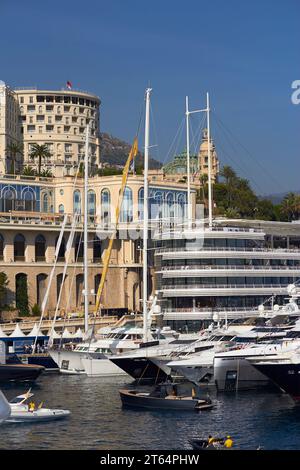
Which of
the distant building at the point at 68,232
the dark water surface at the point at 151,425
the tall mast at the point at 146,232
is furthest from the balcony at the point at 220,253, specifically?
the dark water surface at the point at 151,425

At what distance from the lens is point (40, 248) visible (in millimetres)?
97250

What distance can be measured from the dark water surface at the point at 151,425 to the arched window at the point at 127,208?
45865 mm

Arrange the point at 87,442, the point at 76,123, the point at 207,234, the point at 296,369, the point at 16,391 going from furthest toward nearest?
the point at 76,123 → the point at 207,234 → the point at 16,391 → the point at 296,369 → the point at 87,442

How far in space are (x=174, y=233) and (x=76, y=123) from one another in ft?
329

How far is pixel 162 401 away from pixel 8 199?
53.7 m

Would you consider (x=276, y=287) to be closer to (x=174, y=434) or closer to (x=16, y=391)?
(x=16, y=391)

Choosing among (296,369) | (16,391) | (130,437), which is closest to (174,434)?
(130,437)

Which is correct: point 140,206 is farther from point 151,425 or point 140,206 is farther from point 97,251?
point 151,425

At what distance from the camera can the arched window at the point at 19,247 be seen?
95125 mm

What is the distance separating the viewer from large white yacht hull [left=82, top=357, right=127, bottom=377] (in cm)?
6550

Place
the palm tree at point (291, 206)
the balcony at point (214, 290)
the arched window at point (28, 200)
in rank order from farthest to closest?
the palm tree at point (291, 206)
the arched window at point (28, 200)
the balcony at point (214, 290)

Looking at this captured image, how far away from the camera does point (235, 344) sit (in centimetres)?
6138

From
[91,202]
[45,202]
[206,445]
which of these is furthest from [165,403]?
[45,202]

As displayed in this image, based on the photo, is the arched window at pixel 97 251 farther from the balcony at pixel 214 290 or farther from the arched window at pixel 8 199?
the balcony at pixel 214 290
